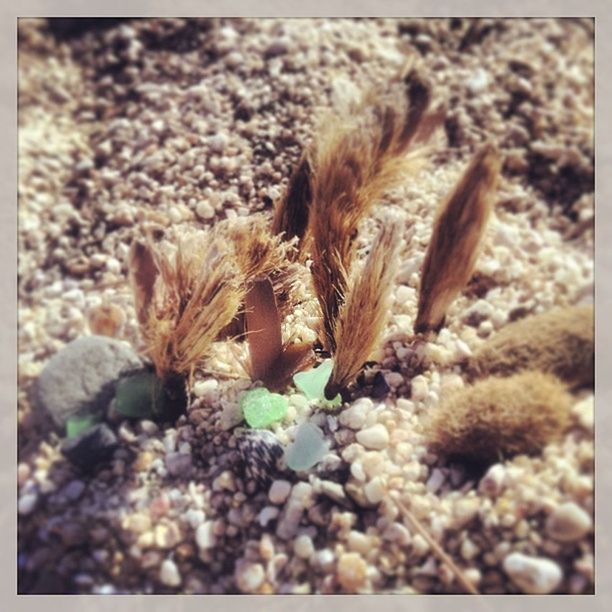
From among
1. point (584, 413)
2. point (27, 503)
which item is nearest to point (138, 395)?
point (27, 503)

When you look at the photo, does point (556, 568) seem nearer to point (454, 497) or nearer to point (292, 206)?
point (454, 497)

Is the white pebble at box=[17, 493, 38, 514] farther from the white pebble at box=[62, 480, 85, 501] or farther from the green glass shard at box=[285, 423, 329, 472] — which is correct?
the green glass shard at box=[285, 423, 329, 472]

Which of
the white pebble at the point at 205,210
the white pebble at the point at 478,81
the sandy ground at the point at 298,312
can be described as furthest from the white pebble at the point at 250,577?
the white pebble at the point at 478,81

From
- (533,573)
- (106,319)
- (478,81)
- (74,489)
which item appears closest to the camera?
(533,573)

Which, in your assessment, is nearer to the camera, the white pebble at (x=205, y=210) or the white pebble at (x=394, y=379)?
the white pebble at (x=394, y=379)

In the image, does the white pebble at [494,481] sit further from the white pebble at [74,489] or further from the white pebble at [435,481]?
the white pebble at [74,489]

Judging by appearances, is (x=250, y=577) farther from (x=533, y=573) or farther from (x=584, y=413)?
(x=584, y=413)
